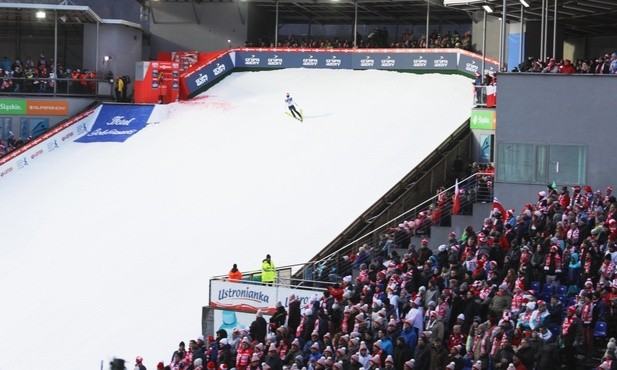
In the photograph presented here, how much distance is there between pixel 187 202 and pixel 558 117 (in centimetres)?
1180

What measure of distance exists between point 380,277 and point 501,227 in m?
2.59

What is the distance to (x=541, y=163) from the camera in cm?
2911

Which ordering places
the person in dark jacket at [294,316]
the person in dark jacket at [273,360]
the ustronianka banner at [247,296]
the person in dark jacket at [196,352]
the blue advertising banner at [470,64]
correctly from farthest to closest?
the blue advertising banner at [470,64] → the ustronianka banner at [247,296] → the person in dark jacket at [294,316] → the person in dark jacket at [196,352] → the person in dark jacket at [273,360]

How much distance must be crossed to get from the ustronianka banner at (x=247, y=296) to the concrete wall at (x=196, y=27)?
28060 mm

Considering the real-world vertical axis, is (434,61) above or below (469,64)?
above

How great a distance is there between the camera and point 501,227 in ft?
78.3

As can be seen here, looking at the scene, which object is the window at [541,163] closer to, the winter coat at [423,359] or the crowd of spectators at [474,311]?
the crowd of spectators at [474,311]

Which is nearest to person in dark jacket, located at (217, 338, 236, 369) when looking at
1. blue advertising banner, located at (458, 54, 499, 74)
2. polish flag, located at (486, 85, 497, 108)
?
polish flag, located at (486, 85, 497, 108)

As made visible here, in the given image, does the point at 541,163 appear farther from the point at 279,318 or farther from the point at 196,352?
the point at 196,352

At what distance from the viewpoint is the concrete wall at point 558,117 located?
2841 cm

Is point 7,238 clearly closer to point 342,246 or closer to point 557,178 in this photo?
point 342,246

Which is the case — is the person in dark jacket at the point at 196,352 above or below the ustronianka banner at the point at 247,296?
below

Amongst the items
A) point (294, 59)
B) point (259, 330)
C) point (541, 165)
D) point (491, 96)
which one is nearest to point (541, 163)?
point (541, 165)

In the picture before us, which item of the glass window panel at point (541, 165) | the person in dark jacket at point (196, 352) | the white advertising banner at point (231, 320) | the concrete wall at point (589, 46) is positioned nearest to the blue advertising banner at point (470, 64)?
the concrete wall at point (589, 46)
